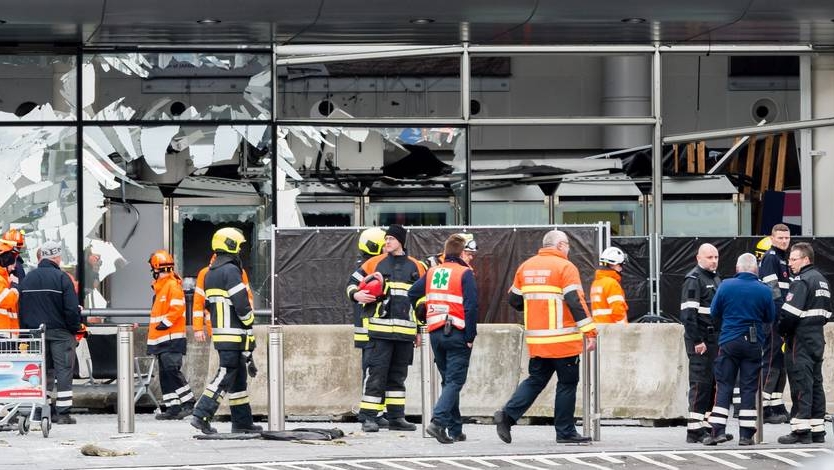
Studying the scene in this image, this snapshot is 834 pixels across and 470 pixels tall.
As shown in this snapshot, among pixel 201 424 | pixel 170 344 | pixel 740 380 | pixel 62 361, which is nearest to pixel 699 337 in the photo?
pixel 740 380

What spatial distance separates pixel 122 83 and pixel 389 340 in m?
6.67

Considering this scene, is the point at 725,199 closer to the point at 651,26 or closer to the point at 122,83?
the point at 651,26

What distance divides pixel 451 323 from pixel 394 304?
1.21m

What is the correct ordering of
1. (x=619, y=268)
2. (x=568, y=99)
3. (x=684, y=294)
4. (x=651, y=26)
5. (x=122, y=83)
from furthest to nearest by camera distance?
1. (x=568, y=99)
2. (x=122, y=83)
3. (x=651, y=26)
4. (x=619, y=268)
5. (x=684, y=294)

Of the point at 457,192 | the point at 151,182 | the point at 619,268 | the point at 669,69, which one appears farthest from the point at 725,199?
the point at 151,182

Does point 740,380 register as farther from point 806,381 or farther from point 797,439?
point 797,439

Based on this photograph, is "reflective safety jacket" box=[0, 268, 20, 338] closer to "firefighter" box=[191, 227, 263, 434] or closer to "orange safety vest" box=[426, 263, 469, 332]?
"firefighter" box=[191, 227, 263, 434]

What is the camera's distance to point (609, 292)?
1706 centimetres

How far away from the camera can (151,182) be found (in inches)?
818

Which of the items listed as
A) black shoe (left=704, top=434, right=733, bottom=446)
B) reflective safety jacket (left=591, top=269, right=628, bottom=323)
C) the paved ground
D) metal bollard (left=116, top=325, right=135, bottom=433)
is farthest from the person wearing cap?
black shoe (left=704, top=434, right=733, bottom=446)

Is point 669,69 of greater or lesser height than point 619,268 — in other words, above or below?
above

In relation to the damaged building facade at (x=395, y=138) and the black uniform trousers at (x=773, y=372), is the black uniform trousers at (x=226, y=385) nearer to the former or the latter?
the black uniform trousers at (x=773, y=372)

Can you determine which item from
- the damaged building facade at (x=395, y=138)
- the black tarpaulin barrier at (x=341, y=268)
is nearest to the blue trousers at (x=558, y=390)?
the black tarpaulin barrier at (x=341, y=268)

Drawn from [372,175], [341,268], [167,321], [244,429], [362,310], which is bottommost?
[244,429]
